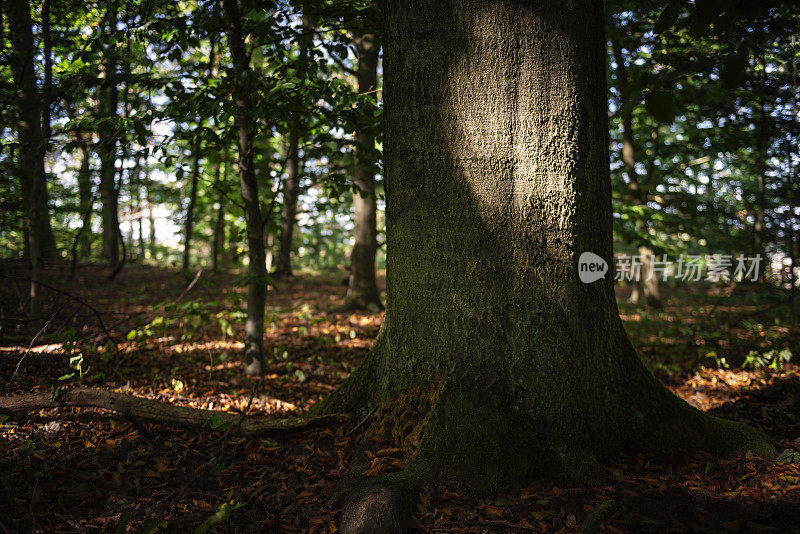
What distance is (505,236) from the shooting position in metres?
2.20

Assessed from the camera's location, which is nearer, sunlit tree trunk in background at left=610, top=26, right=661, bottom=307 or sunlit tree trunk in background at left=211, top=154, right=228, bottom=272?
sunlit tree trunk in background at left=211, top=154, right=228, bottom=272

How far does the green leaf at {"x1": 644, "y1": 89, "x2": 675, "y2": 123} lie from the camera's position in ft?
5.27

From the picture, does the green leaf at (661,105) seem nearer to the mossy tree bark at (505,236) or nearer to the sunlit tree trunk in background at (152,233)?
the mossy tree bark at (505,236)

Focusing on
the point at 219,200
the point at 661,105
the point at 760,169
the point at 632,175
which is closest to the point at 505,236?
the point at 661,105

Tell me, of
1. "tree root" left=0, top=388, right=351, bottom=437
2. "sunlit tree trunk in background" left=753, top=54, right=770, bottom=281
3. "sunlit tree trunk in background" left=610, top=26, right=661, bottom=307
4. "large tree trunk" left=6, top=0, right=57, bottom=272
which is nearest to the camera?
"tree root" left=0, top=388, right=351, bottom=437

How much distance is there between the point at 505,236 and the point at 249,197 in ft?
9.04

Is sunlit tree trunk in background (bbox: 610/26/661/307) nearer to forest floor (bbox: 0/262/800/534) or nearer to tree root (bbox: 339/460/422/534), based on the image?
forest floor (bbox: 0/262/800/534)

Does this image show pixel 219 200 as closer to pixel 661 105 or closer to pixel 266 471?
pixel 266 471

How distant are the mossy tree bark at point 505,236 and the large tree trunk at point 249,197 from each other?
1.74 m

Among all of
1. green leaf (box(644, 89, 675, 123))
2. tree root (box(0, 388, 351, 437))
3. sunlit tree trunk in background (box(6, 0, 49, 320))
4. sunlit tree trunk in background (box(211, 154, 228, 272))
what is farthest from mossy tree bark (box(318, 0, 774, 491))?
sunlit tree trunk in background (box(6, 0, 49, 320))

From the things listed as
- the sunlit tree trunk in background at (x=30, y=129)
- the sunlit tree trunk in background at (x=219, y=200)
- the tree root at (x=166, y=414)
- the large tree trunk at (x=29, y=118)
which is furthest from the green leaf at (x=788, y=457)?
the sunlit tree trunk in background at (x=30, y=129)

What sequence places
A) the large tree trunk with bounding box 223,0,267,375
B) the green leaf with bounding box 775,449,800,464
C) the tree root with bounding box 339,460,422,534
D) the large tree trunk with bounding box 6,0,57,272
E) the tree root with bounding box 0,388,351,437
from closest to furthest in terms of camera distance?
the tree root with bounding box 339,460,422,534 < the green leaf with bounding box 775,449,800,464 < the tree root with bounding box 0,388,351,437 < the large tree trunk with bounding box 223,0,267,375 < the large tree trunk with bounding box 6,0,57,272

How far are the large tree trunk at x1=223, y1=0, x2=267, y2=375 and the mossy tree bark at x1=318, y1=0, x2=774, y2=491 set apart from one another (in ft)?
5.70

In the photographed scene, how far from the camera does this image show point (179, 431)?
9.00 ft
